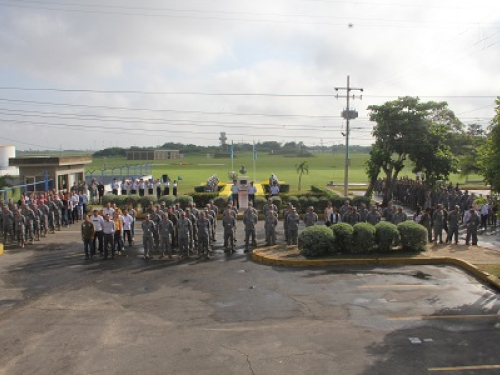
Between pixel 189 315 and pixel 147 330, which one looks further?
pixel 189 315

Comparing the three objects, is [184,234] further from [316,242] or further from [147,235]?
[316,242]

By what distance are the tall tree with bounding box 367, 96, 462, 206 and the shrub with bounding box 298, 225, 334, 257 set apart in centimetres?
1638

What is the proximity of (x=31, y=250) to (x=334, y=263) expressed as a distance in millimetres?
10232

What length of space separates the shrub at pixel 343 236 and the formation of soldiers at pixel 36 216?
10749 mm

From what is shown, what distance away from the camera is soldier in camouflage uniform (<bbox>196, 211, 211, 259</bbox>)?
15.3m

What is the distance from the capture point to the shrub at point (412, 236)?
1487 centimetres

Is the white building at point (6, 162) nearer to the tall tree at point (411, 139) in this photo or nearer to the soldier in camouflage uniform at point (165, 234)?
the tall tree at point (411, 139)

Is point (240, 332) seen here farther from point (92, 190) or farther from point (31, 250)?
point (92, 190)

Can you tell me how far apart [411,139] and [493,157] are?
18.7m

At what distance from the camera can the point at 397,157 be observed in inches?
1249

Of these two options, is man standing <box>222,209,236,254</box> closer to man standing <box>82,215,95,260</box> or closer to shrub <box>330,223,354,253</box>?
shrub <box>330,223,354,253</box>

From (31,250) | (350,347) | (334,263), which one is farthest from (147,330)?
(31,250)

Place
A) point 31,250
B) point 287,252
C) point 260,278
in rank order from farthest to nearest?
point 31,250, point 287,252, point 260,278

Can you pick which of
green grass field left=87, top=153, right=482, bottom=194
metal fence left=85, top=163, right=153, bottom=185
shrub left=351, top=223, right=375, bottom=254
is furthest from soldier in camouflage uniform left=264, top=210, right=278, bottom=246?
metal fence left=85, top=163, right=153, bottom=185
